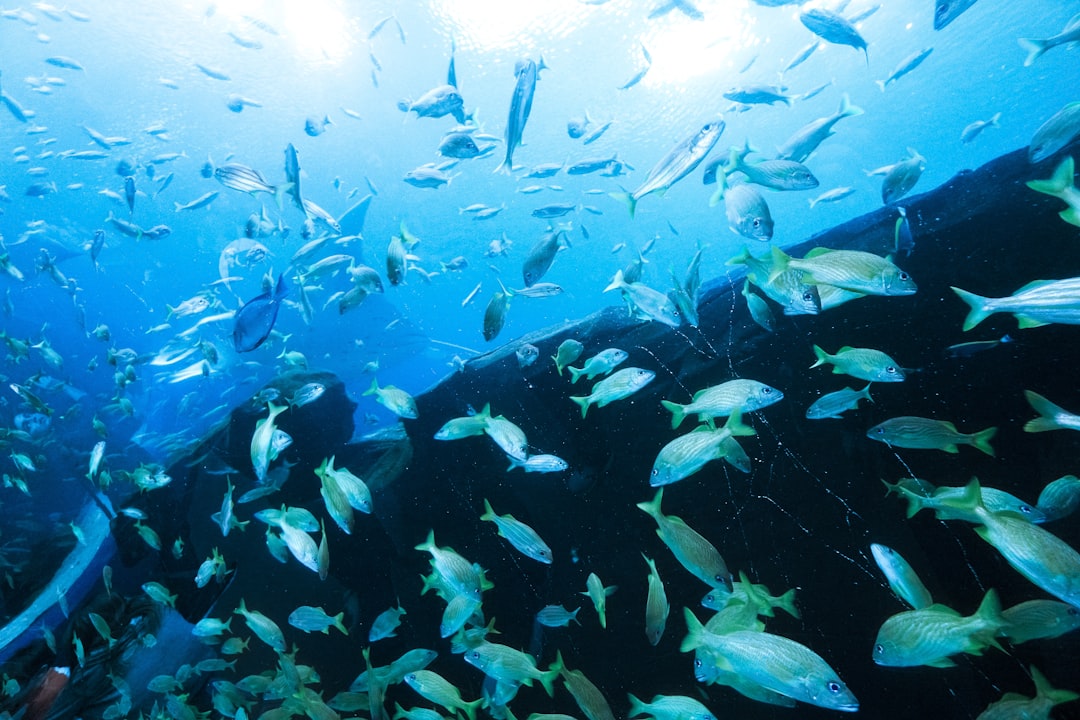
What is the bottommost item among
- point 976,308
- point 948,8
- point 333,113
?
point 333,113

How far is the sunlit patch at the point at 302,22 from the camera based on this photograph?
15891 millimetres

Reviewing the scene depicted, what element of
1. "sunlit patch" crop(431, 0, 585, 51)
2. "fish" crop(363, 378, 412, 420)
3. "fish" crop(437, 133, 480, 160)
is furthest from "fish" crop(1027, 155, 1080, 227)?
"sunlit patch" crop(431, 0, 585, 51)

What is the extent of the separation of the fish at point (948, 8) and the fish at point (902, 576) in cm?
606

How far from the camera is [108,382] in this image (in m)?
24.9

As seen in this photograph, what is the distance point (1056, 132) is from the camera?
134 inches

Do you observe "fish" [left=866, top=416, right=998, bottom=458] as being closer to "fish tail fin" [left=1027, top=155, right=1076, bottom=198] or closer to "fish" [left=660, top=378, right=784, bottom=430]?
"fish" [left=660, top=378, right=784, bottom=430]

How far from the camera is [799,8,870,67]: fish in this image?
5.13m

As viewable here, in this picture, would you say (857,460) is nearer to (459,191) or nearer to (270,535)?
(270,535)

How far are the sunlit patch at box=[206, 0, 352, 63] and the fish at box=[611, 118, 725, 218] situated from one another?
17.1m

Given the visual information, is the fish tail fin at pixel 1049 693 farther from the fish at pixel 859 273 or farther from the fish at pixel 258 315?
the fish at pixel 258 315

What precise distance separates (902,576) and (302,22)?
22806mm

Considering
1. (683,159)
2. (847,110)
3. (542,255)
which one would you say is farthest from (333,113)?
(683,159)

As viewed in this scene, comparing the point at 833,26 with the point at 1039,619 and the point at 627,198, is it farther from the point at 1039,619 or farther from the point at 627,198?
the point at 1039,619

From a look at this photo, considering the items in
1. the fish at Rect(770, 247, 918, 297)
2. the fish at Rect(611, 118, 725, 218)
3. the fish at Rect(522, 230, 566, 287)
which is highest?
the fish at Rect(611, 118, 725, 218)
